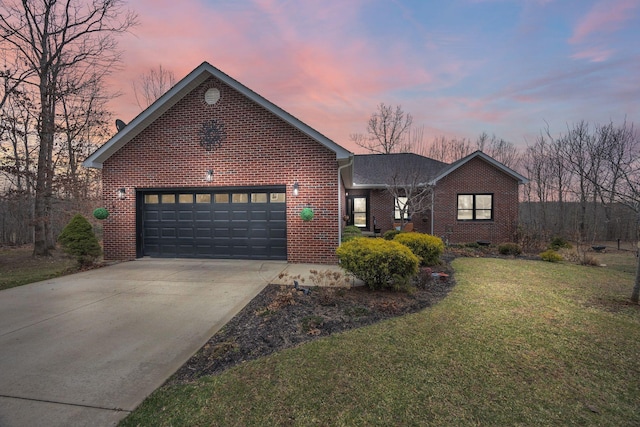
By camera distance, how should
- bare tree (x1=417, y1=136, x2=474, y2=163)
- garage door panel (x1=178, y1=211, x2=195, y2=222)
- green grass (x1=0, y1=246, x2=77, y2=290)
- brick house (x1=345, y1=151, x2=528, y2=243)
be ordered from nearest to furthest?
green grass (x1=0, y1=246, x2=77, y2=290) → garage door panel (x1=178, y1=211, x2=195, y2=222) → brick house (x1=345, y1=151, x2=528, y2=243) → bare tree (x1=417, y1=136, x2=474, y2=163)

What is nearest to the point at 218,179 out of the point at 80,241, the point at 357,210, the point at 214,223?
the point at 214,223

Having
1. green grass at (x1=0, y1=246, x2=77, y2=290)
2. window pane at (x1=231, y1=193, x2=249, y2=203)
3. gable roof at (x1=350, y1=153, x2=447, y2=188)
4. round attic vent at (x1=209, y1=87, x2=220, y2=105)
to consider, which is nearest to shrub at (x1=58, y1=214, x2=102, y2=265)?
green grass at (x1=0, y1=246, x2=77, y2=290)

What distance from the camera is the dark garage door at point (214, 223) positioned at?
937cm

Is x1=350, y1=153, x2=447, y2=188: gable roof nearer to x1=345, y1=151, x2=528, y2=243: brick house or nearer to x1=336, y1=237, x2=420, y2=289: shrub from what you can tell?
x1=345, y1=151, x2=528, y2=243: brick house

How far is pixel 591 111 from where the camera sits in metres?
11.9

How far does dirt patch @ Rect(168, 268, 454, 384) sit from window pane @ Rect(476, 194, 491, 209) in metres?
10.9

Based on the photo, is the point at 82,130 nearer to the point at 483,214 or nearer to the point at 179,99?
the point at 179,99

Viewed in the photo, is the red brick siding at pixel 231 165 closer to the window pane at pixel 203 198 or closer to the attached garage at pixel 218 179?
the attached garage at pixel 218 179

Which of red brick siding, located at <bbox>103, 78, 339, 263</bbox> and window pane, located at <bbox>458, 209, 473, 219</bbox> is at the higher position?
red brick siding, located at <bbox>103, 78, 339, 263</bbox>

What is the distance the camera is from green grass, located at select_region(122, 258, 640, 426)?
2340mm

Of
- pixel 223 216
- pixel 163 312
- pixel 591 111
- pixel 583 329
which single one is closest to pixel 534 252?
pixel 591 111

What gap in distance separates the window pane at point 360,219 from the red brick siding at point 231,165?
822 centimetres

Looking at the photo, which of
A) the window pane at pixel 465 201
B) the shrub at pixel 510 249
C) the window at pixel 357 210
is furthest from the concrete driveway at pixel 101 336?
the window pane at pixel 465 201

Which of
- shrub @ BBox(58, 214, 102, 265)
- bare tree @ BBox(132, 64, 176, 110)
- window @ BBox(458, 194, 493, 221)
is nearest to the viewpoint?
shrub @ BBox(58, 214, 102, 265)
